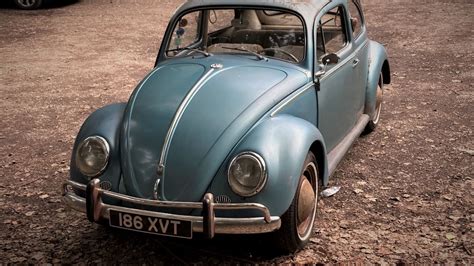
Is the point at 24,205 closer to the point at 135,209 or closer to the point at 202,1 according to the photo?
the point at 135,209

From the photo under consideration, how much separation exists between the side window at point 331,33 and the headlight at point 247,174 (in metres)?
1.52

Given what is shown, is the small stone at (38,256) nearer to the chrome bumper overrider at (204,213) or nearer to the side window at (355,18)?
the chrome bumper overrider at (204,213)

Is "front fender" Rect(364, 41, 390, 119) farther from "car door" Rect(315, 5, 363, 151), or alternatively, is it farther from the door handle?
the door handle

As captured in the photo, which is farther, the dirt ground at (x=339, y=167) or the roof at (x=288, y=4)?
the roof at (x=288, y=4)

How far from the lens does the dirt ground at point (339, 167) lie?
365 centimetres

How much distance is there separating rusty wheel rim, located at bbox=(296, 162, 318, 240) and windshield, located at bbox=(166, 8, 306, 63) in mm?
957

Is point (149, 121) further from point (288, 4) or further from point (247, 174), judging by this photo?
point (288, 4)

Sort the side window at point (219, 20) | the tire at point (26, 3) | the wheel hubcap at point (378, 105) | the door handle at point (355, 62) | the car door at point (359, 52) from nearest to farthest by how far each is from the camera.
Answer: the side window at point (219, 20) < the door handle at point (355, 62) < the car door at point (359, 52) < the wheel hubcap at point (378, 105) < the tire at point (26, 3)

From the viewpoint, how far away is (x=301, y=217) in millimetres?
3568

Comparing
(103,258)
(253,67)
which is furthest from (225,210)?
(253,67)

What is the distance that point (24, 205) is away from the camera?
174 inches

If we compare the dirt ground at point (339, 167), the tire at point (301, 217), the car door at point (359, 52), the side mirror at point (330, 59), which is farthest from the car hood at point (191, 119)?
the car door at point (359, 52)

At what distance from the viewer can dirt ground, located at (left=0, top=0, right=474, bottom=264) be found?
3.65 m

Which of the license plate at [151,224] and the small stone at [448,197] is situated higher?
the license plate at [151,224]
